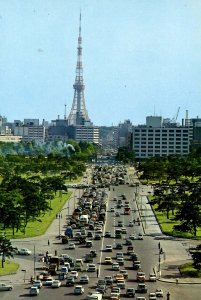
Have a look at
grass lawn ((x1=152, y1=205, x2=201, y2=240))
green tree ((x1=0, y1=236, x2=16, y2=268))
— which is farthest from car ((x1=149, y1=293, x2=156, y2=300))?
grass lawn ((x1=152, y1=205, x2=201, y2=240))

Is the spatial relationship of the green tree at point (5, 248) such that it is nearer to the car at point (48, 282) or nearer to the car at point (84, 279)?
the car at point (48, 282)

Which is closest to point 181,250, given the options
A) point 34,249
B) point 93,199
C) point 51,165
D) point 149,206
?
point 34,249

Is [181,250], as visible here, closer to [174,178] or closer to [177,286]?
[177,286]

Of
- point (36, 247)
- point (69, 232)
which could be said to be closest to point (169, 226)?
point (69, 232)

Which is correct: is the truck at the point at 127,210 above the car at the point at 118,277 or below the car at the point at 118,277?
above

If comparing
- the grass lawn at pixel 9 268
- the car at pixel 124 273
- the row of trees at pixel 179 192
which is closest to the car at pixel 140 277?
the car at pixel 124 273

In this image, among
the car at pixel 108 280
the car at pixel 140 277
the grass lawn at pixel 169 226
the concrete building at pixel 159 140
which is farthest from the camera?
the concrete building at pixel 159 140
